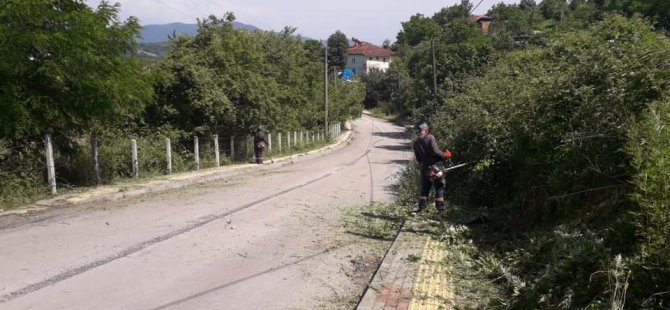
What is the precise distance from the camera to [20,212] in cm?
952

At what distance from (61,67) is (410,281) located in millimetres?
8664

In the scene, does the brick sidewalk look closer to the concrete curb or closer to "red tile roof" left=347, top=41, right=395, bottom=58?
the concrete curb

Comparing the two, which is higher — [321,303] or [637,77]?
[637,77]

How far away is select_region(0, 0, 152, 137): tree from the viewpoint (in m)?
10.4

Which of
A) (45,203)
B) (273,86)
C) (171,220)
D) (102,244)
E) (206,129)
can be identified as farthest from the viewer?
(273,86)

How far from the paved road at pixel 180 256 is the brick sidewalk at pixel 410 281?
43 cm

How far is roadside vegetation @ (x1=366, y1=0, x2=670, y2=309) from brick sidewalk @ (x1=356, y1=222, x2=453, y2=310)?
253 millimetres

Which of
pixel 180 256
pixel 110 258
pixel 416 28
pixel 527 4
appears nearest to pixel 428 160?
pixel 180 256

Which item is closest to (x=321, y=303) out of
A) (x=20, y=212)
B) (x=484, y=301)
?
(x=484, y=301)

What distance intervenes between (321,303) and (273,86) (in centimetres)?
2236

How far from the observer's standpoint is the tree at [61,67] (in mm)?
10359

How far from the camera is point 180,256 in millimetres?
6941

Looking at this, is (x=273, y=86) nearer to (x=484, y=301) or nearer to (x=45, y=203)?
(x=45, y=203)

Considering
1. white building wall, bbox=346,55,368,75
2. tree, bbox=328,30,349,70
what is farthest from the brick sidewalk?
white building wall, bbox=346,55,368,75
